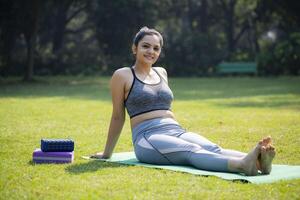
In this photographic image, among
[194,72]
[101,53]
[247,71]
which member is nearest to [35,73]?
[101,53]

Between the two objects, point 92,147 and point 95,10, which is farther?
point 95,10

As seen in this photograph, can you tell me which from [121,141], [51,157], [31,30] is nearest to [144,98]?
[51,157]

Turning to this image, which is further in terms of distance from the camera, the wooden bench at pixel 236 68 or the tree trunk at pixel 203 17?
the tree trunk at pixel 203 17

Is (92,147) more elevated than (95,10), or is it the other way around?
(95,10)

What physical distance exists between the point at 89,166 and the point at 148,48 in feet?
5.11

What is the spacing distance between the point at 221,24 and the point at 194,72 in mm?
13540

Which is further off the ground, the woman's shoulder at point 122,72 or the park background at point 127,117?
the woman's shoulder at point 122,72

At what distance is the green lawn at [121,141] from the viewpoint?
471 cm

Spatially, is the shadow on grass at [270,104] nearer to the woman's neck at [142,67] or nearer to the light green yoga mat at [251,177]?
the woman's neck at [142,67]

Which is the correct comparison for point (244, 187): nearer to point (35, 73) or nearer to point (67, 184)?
point (67, 184)

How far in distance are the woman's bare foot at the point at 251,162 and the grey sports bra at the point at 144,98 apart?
4.91 ft

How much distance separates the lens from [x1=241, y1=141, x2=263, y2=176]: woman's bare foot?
5.16 meters

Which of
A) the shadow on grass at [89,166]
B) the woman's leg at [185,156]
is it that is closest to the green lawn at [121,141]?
the shadow on grass at [89,166]

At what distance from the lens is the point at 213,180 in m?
5.12
